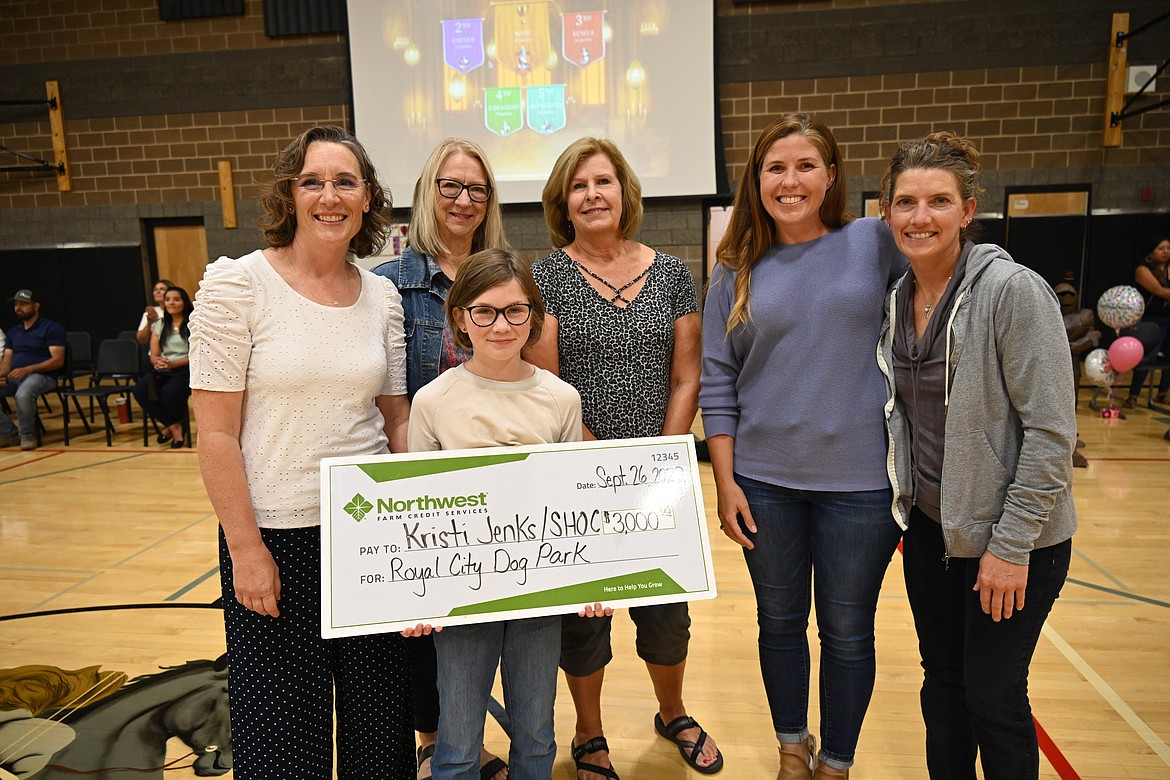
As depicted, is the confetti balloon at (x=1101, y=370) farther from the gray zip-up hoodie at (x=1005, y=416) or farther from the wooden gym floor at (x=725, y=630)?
the gray zip-up hoodie at (x=1005, y=416)

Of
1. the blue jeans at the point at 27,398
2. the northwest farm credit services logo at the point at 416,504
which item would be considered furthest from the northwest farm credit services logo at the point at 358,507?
the blue jeans at the point at 27,398

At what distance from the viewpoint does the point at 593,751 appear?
2.02 metres

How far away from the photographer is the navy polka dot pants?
151 centimetres

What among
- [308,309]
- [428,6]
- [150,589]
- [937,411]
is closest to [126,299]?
[428,6]

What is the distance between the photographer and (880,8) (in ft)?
23.7

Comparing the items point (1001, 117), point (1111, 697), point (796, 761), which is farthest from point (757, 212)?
point (1001, 117)

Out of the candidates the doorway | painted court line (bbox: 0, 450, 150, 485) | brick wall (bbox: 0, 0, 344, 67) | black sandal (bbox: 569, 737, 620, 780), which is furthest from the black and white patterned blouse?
the doorway

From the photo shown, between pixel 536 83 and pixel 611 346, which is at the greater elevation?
pixel 536 83

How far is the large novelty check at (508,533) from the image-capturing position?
1.49 m

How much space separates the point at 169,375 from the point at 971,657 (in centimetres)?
659

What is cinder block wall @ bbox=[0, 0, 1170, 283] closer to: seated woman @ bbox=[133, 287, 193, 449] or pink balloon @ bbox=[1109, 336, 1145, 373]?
seated woman @ bbox=[133, 287, 193, 449]

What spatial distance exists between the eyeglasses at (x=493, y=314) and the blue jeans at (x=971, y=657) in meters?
0.96

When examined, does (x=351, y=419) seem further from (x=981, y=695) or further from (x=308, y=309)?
(x=981, y=695)

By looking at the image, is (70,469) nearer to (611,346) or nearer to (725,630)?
(725,630)
